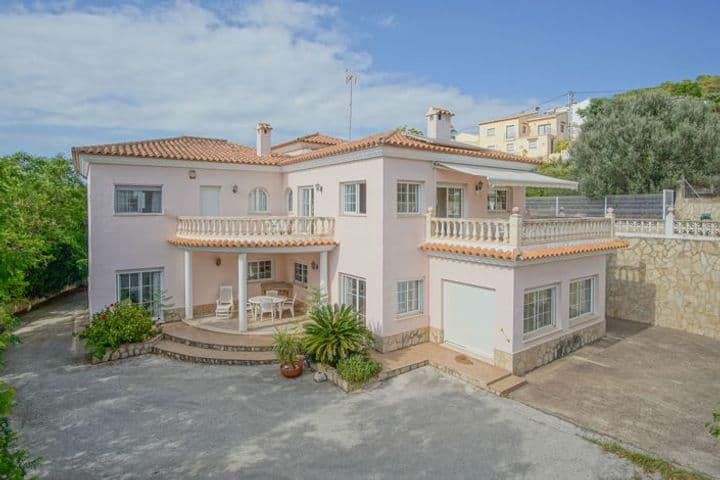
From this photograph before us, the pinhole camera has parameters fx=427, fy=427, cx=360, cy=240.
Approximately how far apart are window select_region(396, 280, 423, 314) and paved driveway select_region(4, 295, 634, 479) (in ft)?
10.6

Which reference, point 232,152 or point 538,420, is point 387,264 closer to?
point 538,420

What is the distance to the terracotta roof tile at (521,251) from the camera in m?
16.7

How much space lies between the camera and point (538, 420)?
45.9ft

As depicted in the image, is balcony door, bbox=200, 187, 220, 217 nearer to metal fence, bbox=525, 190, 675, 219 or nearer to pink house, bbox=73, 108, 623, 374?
pink house, bbox=73, 108, 623, 374

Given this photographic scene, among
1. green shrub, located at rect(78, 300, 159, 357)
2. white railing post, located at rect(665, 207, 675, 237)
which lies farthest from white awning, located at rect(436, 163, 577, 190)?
green shrub, located at rect(78, 300, 159, 357)

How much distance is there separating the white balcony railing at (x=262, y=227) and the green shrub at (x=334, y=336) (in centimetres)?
528

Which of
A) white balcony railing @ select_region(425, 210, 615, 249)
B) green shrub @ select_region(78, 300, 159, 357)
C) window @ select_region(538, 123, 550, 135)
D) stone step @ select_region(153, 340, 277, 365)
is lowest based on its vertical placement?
stone step @ select_region(153, 340, 277, 365)

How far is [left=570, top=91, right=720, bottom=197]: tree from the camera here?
37.2 meters

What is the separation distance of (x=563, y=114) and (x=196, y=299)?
8586 centimetres

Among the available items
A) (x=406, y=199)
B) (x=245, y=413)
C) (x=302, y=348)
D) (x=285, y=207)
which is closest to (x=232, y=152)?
(x=285, y=207)

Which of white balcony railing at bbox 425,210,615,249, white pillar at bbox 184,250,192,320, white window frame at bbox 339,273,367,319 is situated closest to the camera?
white balcony railing at bbox 425,210,615,249

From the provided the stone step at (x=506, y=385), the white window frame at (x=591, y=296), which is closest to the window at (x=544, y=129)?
the white window frame at (x=591, y=296)

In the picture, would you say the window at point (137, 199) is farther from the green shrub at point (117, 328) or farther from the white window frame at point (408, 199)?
the white window frame at point (408, 199)

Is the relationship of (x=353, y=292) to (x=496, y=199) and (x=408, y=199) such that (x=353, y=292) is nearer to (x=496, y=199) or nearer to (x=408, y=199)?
(x=408, y=199)
